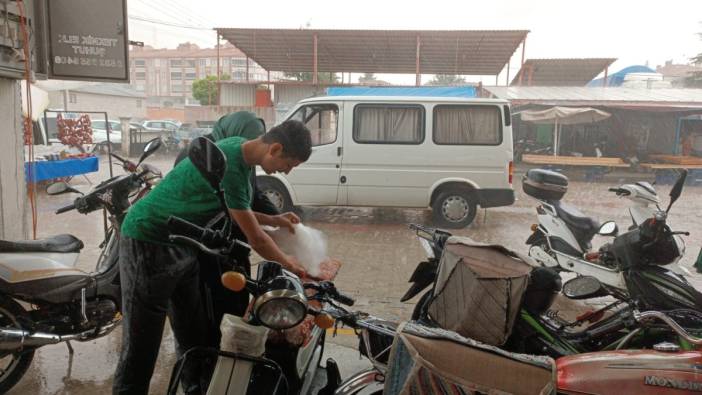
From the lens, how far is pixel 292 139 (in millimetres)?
2064

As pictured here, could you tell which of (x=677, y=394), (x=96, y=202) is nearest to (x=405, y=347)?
(x=677, y=394)

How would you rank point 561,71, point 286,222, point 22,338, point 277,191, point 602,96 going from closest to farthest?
point 286,222
point 22,338
point 277,191
point 602,96
point 561,71

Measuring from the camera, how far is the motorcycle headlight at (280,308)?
165 centimetres

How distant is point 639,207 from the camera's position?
418 centimetres

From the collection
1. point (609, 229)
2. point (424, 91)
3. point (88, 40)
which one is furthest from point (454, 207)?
point (424, 91)

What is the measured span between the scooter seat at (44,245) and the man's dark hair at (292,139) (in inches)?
72.1

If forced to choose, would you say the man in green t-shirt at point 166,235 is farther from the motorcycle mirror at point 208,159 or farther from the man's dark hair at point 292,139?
the motorcycle mirror at point 208,159

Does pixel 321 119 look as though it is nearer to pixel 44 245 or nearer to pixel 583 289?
pixel 44 245

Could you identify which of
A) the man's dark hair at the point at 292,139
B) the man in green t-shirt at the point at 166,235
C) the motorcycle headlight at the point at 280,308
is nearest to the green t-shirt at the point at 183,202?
the man in green t-shirt at the point at 166,235

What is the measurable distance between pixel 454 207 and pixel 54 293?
5864 millimetres

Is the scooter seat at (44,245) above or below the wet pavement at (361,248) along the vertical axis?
above

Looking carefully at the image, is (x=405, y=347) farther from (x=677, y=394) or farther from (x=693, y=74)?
(x=693, y=74)

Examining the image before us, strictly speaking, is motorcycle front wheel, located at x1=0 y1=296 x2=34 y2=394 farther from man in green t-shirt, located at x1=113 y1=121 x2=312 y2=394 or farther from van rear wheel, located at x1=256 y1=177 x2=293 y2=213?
van rear wheel, located at x1=256 y1=177 x2=293 y2=213

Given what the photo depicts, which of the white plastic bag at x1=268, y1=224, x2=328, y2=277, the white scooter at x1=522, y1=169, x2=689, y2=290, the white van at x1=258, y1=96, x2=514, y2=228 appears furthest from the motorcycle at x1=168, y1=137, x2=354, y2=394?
the white van at x1=258, y1=96, x2=514, y2=228
